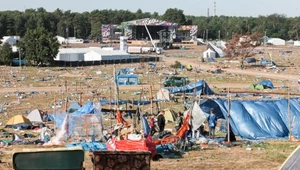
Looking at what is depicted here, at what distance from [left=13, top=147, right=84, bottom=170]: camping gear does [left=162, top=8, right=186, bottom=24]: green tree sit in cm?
12818

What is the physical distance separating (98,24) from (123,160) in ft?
373

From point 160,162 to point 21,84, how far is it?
25088 millimetres

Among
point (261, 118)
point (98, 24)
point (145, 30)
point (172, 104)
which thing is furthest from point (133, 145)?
point (98, 24)

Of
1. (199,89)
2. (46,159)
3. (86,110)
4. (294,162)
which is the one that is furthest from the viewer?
(199,89)

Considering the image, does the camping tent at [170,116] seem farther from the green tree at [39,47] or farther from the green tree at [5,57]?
the green tree at [5,57]

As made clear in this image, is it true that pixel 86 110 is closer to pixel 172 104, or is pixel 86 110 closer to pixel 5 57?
pixel 172 104

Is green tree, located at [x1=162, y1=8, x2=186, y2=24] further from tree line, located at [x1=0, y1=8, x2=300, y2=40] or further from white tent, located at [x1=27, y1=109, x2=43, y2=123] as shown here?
white tent, located at [x1=27, y1=109, x2=43, y2=123]

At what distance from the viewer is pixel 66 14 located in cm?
13025

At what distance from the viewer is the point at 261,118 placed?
1805cm

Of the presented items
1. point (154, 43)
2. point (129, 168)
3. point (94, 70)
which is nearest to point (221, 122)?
point (129, 168)

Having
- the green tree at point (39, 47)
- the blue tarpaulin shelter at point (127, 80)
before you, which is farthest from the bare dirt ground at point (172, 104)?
the green tree at point (39, 47)

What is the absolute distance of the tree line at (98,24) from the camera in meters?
112

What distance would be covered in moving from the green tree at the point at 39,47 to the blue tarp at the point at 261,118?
35.2 metres

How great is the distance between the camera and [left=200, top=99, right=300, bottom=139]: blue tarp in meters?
17.6
